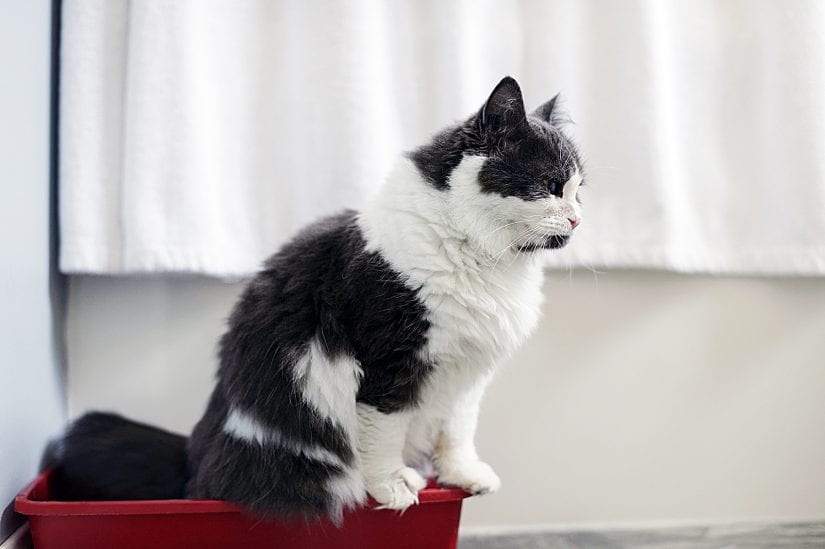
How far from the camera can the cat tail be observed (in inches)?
49.2

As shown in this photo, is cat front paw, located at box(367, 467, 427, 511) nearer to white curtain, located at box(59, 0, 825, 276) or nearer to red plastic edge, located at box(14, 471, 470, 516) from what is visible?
red plastic edge, located at box(14, 471, 470, 516)

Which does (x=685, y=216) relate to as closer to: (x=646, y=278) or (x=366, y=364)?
(x=646, y=278)

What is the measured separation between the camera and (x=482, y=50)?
5.00 ft

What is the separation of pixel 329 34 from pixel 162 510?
931mm

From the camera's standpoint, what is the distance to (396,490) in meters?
1.10

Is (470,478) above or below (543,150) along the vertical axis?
below

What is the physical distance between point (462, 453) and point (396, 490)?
154mm

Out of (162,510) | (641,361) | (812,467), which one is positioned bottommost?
(812,467)

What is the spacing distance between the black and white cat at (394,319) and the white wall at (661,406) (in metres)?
0.48

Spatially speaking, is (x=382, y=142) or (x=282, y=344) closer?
(x=282, y=344)

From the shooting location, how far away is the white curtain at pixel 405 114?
139 centimetres

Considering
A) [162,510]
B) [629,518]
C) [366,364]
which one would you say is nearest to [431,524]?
[366,364]

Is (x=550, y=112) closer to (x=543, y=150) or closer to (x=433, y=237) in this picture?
(x=543, y=150)

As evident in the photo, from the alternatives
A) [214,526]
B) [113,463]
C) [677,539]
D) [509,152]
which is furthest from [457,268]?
[677,539]
